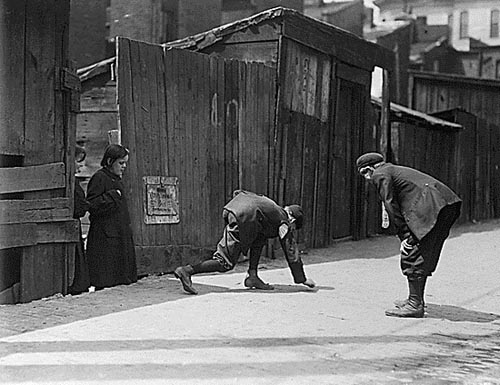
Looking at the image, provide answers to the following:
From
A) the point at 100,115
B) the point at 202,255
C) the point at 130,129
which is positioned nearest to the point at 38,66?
the point at 130,129

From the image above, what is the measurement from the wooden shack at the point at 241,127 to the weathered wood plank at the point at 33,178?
1.36m

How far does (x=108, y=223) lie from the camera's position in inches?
353

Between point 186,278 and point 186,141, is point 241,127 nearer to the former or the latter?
point 186,141

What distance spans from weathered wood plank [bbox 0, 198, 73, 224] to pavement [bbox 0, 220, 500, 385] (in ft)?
2.64

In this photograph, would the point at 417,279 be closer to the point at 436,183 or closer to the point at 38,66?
the point at 436,183

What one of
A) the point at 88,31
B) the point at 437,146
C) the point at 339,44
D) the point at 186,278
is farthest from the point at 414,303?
the point at 88,31

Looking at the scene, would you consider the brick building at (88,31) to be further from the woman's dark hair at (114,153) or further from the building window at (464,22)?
the building window at (464,22)

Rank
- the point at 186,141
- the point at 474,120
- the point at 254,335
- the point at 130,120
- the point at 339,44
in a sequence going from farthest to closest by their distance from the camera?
the point at 474,120 → the point at 339,44 → the point at 186,141 → the point at 130,120 → the point at 254,335

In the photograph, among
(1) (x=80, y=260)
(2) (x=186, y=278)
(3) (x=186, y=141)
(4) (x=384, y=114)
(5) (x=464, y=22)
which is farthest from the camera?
(5) (x=464, y=22)

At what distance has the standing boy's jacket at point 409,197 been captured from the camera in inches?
303

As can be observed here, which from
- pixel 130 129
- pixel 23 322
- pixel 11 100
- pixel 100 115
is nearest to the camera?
pixel 23 322

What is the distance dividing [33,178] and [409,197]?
356 cm

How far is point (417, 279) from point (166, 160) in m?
3.63

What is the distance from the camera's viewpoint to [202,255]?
10.7 meters
